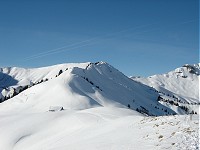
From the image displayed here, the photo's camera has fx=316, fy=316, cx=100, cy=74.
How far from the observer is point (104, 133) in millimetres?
38406

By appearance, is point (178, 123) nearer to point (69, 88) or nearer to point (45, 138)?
point (45, 138)

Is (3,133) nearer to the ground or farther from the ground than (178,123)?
nearer to the ground

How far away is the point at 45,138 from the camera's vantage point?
51531mm

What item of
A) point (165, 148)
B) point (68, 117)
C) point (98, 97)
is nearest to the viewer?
point (165, 148)

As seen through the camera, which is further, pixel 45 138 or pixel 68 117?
pixel 68 117

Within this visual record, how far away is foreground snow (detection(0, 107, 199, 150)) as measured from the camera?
26.6m

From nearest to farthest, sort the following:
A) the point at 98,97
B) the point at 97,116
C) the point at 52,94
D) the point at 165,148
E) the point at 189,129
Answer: the point at 165,148 < the point at 189,129 < the point at 97,116 < the point at 52,94 < the point at 98,97

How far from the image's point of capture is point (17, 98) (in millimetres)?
176875

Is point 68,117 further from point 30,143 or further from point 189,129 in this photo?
point 189,129

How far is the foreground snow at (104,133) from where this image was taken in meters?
26.6

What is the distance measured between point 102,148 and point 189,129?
814cm

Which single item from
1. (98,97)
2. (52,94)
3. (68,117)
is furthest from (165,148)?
(98,97)

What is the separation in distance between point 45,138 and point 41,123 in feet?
39.5

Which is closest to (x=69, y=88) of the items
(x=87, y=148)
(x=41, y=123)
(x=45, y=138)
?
(x=41, y=123)
